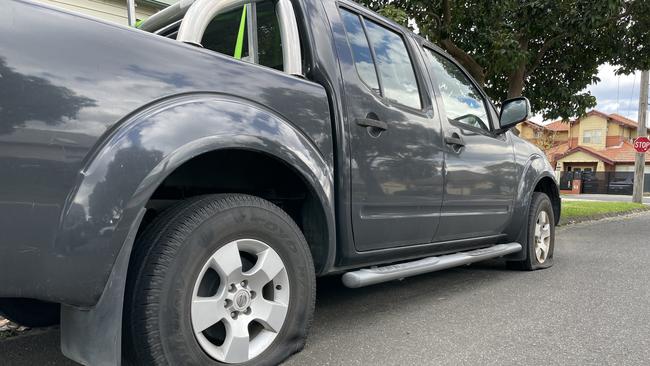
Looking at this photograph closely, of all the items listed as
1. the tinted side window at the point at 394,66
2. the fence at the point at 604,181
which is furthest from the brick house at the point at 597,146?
the tinted side window at the point at 394,66

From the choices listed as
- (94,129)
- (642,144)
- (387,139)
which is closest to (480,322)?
(387,139)

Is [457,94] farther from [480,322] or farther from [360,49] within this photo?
[480,322]

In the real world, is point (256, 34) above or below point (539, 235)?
above

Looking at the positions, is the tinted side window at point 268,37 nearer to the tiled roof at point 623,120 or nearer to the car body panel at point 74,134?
the car body panel at point 74,134

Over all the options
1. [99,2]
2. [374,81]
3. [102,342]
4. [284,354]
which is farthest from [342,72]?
[99,2]

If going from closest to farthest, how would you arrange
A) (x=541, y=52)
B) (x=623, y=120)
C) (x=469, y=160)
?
1. (x=469, y=160)
2. (x=541, y=52)
3. (x=623, y=120)

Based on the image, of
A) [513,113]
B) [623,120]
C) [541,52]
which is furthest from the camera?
[623,120]

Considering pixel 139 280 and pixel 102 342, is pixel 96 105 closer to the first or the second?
pixel 139 280

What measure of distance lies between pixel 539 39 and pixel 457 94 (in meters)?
5.31

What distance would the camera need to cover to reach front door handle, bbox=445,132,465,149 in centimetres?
326

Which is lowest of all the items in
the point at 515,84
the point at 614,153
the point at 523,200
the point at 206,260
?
the point at 206,260

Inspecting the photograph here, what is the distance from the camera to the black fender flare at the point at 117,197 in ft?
5.24

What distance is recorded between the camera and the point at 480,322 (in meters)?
3.02

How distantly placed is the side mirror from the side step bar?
104 centimetres
